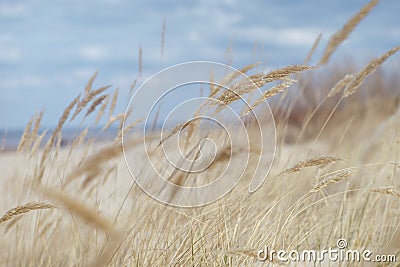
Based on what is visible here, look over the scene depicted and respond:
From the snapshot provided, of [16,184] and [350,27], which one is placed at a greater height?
[350,27]

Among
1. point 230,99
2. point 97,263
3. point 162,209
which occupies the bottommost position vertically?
point 97,263

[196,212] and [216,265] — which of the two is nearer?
[216,265]

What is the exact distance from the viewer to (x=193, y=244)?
163 centimetres

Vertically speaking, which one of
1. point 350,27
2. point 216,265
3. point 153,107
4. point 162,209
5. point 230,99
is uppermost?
point 350,27

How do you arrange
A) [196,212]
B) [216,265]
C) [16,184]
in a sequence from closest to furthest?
[216,265]
[196,212]
[16,184]

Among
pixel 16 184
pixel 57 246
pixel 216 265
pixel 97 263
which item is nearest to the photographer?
pixel 97 263

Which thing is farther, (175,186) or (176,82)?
(176,82)

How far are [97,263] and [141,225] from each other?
84cm

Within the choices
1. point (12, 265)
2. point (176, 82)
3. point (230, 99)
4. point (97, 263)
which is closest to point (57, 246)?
point (12, 265)

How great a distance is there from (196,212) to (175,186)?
0.93 ft

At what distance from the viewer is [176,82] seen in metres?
1.91

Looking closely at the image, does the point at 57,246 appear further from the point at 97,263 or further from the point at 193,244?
the point at 97,263

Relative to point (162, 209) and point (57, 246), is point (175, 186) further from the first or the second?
point (57, 246)

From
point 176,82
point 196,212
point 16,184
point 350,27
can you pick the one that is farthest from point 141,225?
point 350,27
